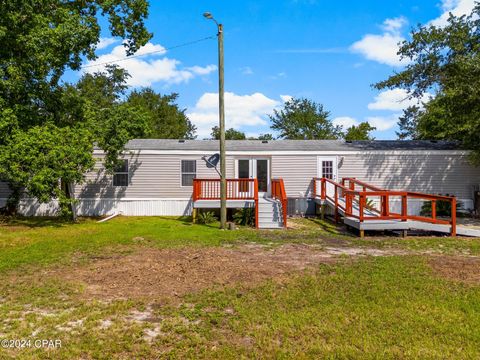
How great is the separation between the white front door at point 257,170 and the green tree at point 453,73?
7.12 m

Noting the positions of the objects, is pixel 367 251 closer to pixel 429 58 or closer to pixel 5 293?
pixel 5 293

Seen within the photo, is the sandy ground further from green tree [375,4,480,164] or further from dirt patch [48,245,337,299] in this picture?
green tree [375,4,480,164]

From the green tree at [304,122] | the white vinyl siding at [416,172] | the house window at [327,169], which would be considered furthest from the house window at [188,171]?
the green tree at [304,122]

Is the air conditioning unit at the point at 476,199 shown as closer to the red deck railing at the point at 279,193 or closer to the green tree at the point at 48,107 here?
the red deck railing at the point at 279,193

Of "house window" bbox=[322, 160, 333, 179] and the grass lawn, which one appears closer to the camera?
the grass lawn

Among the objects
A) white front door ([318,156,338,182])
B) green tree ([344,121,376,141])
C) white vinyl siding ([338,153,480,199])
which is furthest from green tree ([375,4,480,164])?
green tree ([344,121,376,141])

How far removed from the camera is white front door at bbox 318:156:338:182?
15508 mm

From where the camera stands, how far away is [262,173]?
15.6 m

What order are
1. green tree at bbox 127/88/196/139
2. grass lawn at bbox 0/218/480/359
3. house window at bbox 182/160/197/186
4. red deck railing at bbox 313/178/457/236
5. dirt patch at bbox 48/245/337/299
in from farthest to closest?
green tree at bbox 127/88/196/139 → house window at bbox 182/160/197/186 → red deck railing at bbox 313/178/457/236 → dirt patch at bbox 48/245/337/299 → grass lawn at bbox 0/218/480/359

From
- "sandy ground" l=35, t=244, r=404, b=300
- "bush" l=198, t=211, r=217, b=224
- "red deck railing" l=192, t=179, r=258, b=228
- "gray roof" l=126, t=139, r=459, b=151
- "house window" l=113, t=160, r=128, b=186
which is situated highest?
"gray roof" l=126, t=139, r=459, b=151

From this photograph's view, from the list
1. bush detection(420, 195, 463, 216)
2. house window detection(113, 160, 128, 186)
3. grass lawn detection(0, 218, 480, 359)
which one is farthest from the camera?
house window detection(113, 160, 128, 186)

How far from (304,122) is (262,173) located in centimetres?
2965

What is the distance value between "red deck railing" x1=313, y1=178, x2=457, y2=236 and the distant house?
0.88 m

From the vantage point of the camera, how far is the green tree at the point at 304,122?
4356cm
